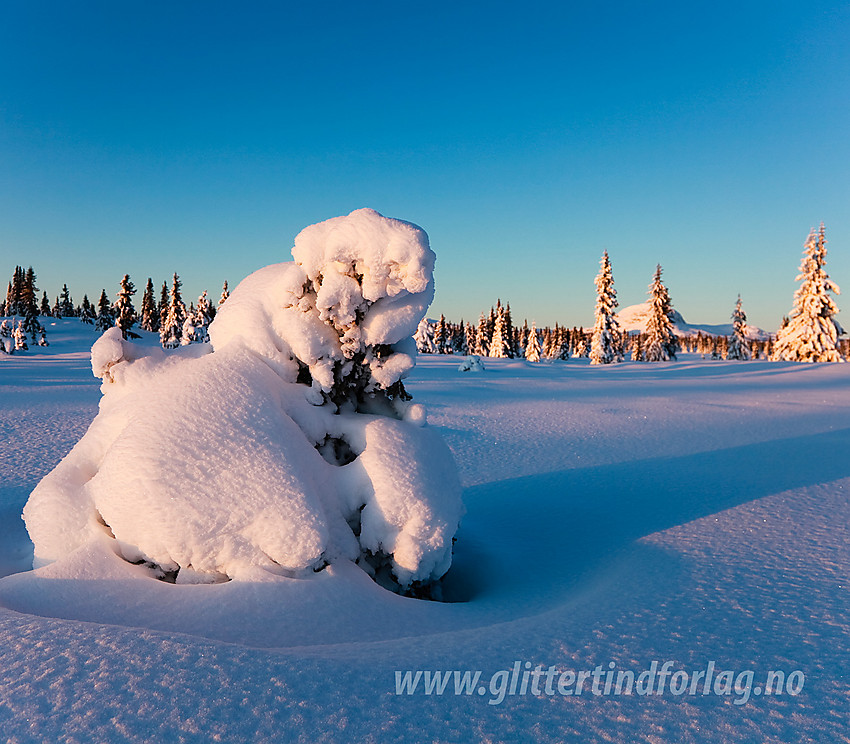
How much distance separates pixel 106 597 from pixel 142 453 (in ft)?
3.22

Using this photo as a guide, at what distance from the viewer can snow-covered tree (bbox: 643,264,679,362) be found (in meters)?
45.2

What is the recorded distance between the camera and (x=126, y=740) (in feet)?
5.26

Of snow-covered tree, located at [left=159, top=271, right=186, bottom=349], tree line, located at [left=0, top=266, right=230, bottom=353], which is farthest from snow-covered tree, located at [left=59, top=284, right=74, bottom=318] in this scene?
snow-covered tree, located at [left=159, top=271, right=186, bottom=349]

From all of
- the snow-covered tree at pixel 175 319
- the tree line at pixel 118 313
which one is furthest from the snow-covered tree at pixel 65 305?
the snow-covered tree at pixel 175 319

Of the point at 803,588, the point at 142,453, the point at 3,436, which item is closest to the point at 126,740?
the point at 142,453

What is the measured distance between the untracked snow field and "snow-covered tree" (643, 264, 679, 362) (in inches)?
1668

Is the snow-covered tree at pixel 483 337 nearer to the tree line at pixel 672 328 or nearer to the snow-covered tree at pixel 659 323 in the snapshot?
the tree line at pixel 672 328

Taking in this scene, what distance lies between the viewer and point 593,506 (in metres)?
6.12

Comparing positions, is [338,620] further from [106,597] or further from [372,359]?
[372,359]

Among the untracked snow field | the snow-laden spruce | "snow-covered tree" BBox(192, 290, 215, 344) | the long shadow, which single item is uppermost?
"snow-covered tree" BBox(192, 290, 215, 344)

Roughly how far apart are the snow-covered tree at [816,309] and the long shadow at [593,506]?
31.5 metres

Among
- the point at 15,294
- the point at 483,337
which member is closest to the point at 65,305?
the point at 15,294

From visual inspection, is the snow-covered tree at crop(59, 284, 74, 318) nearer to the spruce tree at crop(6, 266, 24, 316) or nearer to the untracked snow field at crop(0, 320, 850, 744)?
the spruce tree at crop(6, 266, 24, 316)

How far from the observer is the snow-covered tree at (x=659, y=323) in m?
45.2
